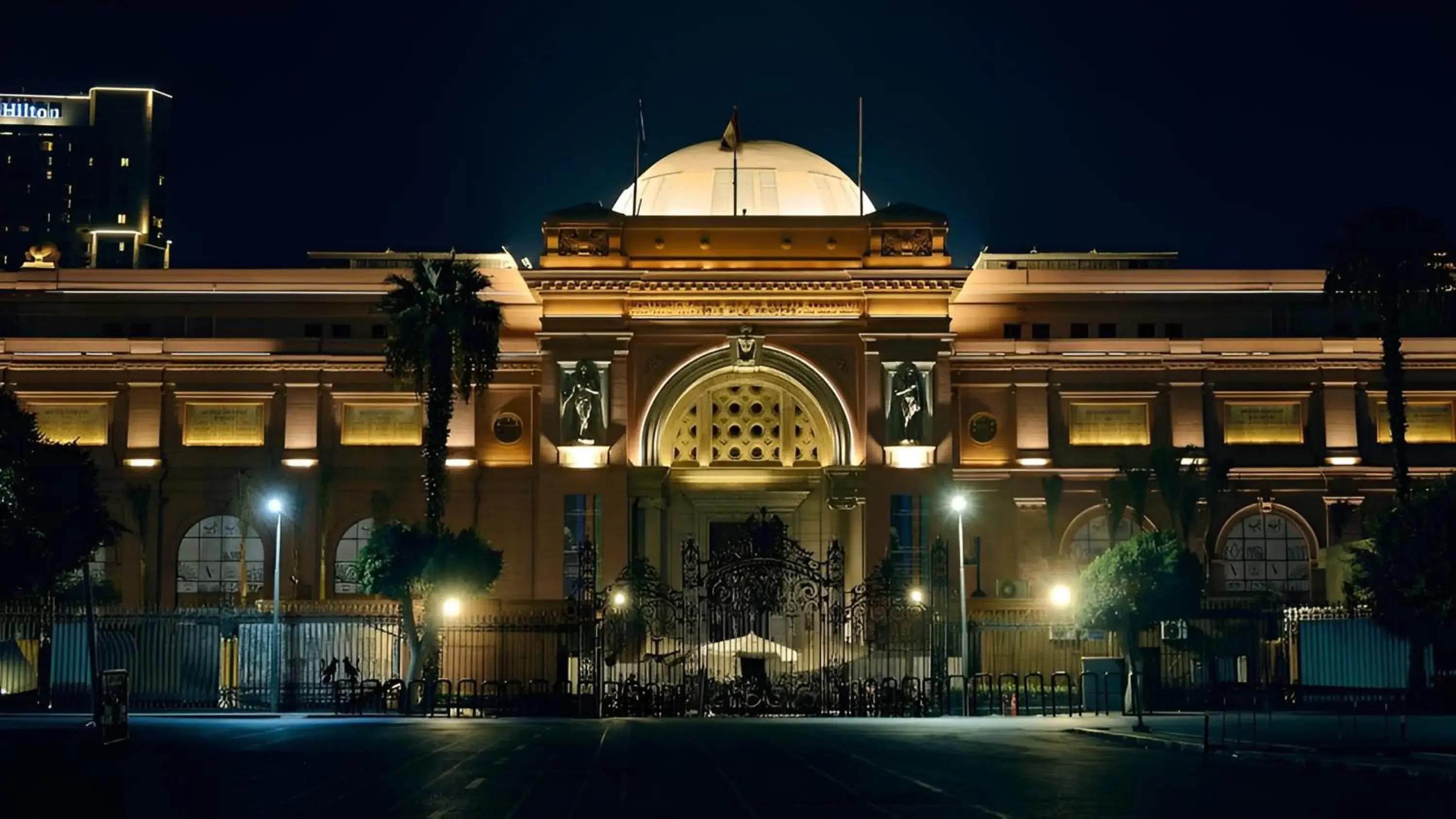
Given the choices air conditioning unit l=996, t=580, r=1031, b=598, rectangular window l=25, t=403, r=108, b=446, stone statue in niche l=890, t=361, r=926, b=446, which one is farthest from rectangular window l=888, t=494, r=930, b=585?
rectangular window l=25, t=403, r=108, b=446

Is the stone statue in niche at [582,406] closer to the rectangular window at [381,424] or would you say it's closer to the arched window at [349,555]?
the rectangular window at [381,424]

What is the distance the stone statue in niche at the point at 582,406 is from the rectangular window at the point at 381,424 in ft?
23.7

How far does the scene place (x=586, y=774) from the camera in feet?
99.9

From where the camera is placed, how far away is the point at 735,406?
7675 cm

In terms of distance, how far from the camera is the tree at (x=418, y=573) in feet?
197

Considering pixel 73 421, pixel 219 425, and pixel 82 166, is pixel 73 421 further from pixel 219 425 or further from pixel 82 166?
pixel 82 166

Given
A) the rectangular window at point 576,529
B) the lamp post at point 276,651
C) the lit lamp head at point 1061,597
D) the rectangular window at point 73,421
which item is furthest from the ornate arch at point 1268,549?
the rectangular window at point 73,421

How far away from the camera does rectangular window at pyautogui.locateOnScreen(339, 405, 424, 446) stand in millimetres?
77188

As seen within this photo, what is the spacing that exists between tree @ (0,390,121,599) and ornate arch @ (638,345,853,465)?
72.9ft

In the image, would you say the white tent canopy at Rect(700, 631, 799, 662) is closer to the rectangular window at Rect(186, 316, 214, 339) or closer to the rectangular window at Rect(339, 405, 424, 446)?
the rectangular window at Rect(339, 405, 424, 446)

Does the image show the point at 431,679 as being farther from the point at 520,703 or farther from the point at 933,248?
the point at 933,248

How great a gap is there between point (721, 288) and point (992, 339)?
484 inches

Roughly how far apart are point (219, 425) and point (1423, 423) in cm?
4706

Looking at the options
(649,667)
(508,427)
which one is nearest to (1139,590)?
(649,667)
